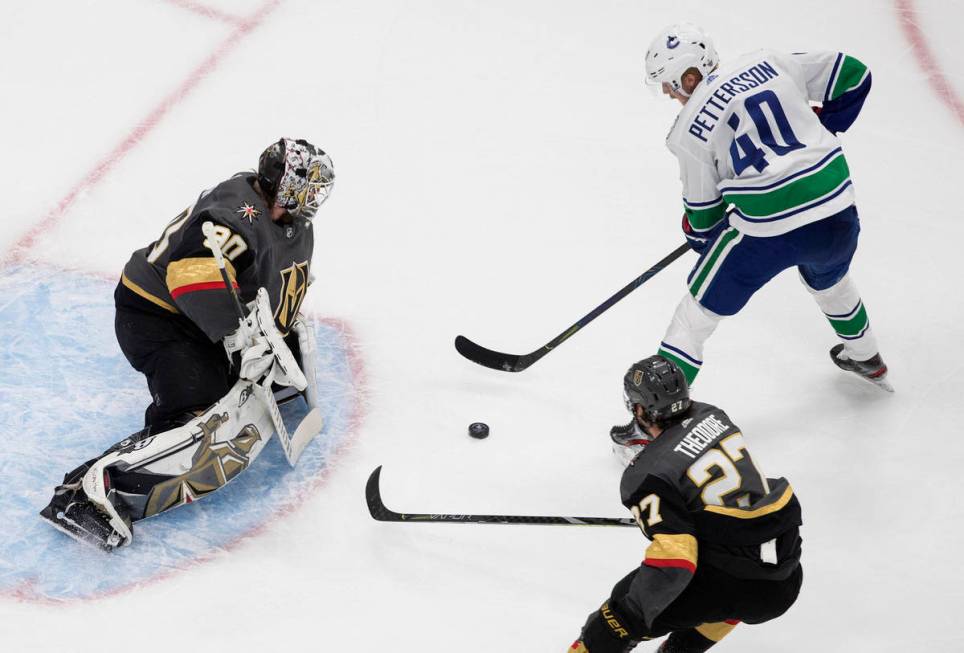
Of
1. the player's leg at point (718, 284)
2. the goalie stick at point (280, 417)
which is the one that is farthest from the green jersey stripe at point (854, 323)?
the goalie stick at point (280, 417)

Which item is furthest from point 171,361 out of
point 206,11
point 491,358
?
point 206,11

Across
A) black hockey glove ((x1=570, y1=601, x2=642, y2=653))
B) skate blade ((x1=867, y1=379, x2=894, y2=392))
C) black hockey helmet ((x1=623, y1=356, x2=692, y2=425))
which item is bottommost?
skate blade ((x1=867, y1=379, x2=894, y2=392))

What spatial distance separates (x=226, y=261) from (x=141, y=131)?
6.55 ft

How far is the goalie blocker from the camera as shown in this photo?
9.84 ft

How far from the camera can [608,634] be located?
245 cm

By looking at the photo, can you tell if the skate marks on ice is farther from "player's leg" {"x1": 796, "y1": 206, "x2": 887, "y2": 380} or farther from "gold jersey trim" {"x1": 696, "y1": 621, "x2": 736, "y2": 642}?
"player's leg" {"x1": 796, "y1": 206, "x2": 887, "y2": 380}

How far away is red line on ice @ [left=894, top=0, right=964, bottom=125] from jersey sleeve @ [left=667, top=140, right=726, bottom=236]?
226cm

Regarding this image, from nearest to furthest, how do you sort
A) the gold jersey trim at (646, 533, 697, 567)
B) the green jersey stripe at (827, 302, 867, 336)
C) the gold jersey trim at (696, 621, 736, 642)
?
the gold jersey trim at (646, 533, 697, 567) < the gold jersey trim at (696, 621, 736, 642) < the green jersey stripe at (827, 302, 867, 336)

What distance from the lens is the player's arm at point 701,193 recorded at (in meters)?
3.24

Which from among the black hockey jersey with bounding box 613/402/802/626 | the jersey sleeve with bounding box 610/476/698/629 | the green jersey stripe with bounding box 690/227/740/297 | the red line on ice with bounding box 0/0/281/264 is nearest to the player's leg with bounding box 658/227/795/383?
the green jersey stripe with bounding box 690/227/740/297

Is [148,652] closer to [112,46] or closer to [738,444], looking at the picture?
[738,444]

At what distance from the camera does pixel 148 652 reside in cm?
276

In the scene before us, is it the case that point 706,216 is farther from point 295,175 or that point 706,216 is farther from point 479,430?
point 295,175

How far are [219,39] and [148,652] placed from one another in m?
3.38
